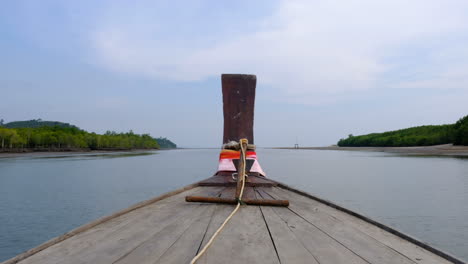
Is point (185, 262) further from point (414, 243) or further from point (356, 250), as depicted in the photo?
point (414, 243)

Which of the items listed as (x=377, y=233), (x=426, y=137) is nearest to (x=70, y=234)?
(x=377, y=233)

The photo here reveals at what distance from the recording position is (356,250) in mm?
2320

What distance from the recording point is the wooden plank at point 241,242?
2.09 meters

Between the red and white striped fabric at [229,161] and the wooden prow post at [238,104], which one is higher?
the wooden prow post at [238,104]

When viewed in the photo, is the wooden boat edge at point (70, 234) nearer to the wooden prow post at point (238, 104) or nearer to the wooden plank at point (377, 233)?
the wooden prow post at point (238, 104)

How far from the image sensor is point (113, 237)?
8.52 feet

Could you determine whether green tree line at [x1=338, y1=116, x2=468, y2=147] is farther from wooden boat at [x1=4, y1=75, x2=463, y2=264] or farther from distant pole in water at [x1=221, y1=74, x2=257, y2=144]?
wooden boat at [x1=4, y1=75, x2=463, y2=264]

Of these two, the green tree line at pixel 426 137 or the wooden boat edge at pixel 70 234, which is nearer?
the wooden boat edge at pixel 70 234

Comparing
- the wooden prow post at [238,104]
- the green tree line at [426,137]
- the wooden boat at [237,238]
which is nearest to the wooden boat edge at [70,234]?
the wooden boat at [237,238]

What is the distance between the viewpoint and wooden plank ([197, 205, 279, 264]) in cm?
209

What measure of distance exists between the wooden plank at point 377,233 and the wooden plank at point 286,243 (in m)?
0.60

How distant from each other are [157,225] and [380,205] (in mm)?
11386

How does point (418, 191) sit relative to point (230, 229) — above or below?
below

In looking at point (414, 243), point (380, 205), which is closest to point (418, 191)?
point (380, 205)
